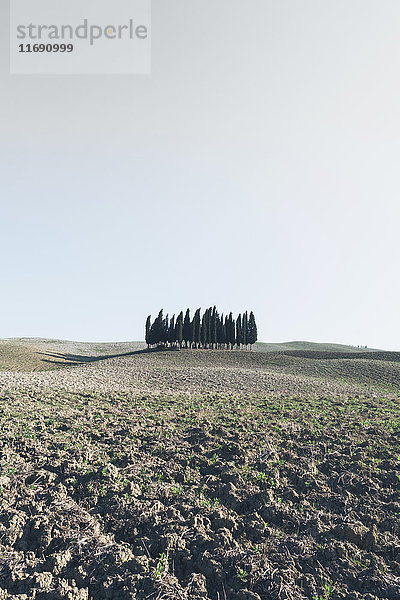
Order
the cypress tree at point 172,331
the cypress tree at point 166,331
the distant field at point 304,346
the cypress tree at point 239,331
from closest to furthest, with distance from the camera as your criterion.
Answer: the cypress tree at point 172,331 → the cypress tree at point 166,331 → the cypress tree at point 239,331 → the distant field at point 304,346

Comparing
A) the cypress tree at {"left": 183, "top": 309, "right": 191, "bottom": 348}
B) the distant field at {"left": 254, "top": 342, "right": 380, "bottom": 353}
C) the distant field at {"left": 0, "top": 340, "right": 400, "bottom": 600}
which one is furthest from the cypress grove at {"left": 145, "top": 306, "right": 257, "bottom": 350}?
the distant field at {"left": 0, "top": 340, "right": 400, "bottom": 600}

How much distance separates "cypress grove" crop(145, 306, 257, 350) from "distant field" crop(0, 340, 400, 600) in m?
63.4

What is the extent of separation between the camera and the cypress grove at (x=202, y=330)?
81.2 meters

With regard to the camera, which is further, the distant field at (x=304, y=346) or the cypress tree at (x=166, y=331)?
the distant field at (x=304, y=346)

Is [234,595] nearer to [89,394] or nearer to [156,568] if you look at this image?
[156,568]

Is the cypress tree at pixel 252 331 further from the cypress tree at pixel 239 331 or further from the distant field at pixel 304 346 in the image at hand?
the distant field at pixel 304 346

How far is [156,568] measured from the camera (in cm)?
704

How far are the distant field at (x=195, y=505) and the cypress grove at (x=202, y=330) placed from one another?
63411 millimetres

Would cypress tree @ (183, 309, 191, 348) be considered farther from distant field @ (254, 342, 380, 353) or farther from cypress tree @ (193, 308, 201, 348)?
distant field @ (254, 342, 380, 353)

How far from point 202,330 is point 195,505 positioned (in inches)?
2876

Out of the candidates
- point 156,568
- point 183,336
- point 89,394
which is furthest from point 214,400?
point 183,336

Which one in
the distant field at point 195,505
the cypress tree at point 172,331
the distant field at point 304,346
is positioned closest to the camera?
the distant field at point 195,505

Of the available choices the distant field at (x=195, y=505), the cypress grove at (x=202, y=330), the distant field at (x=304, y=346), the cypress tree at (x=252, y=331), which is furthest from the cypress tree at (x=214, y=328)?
the distant field at (x=195, y=505)

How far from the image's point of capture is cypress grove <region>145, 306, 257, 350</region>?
81.2 m
